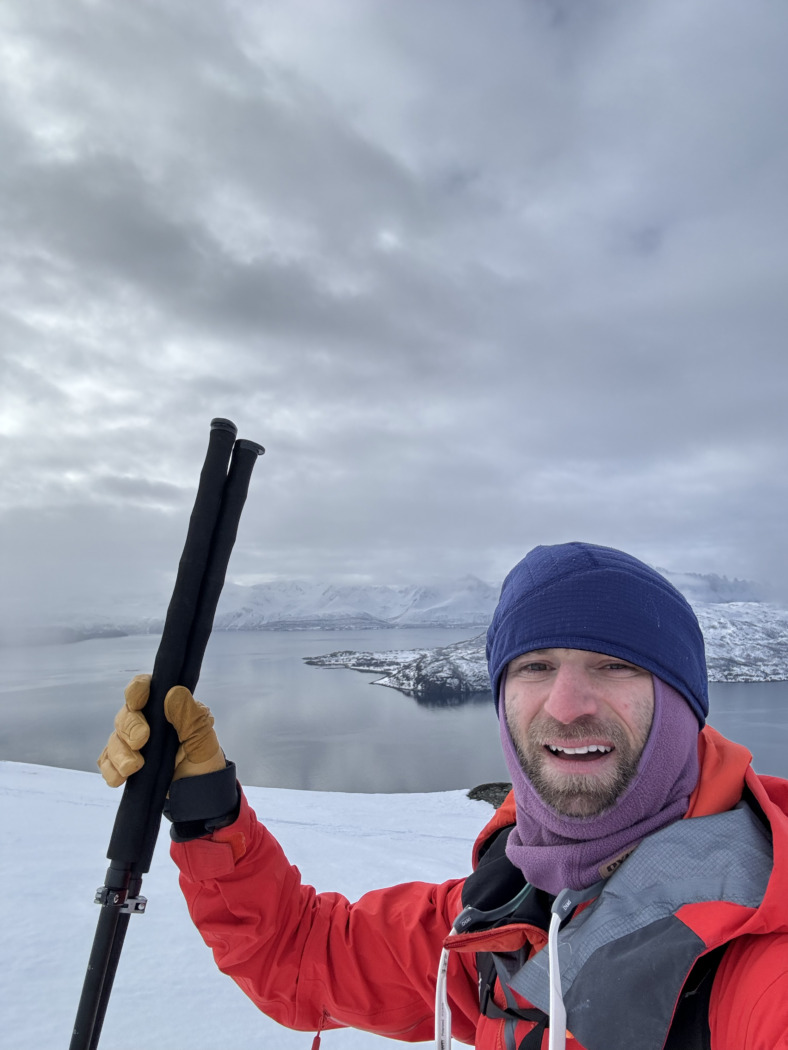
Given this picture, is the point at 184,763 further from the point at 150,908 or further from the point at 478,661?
the point at 478,661

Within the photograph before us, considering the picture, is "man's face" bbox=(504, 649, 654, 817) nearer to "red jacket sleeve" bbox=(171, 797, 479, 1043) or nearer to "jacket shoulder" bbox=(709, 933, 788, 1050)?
"jacket shoulder" bbox=(709, 933, 788, 1050)

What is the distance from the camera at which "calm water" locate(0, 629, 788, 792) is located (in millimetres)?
31672

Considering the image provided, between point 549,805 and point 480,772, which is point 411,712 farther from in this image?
point 549,805

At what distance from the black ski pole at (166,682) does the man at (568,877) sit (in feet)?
0.19

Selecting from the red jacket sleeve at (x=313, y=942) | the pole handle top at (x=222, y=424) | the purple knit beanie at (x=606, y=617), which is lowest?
the red jacket sleeve at (x=313, y=942)

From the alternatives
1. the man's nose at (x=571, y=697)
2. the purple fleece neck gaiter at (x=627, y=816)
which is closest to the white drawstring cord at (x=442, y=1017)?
the purple fleece neck gaiter at (x=627, y=816)

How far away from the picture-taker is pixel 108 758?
1.70m

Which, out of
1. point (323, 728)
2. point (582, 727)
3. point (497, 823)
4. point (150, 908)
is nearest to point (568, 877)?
point (582, 727)

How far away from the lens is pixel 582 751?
1.35 metres

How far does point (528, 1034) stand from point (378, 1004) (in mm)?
775

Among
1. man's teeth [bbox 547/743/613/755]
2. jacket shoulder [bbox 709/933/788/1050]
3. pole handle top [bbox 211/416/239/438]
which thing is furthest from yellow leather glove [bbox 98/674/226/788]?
jacket shoulder [bbox 709/933/788/1050]

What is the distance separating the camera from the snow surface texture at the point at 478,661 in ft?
251

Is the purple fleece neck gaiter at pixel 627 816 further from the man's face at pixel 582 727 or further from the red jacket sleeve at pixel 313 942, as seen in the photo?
the red jacket sleeve at pixel 313 942

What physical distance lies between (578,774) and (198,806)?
109 centimetres
